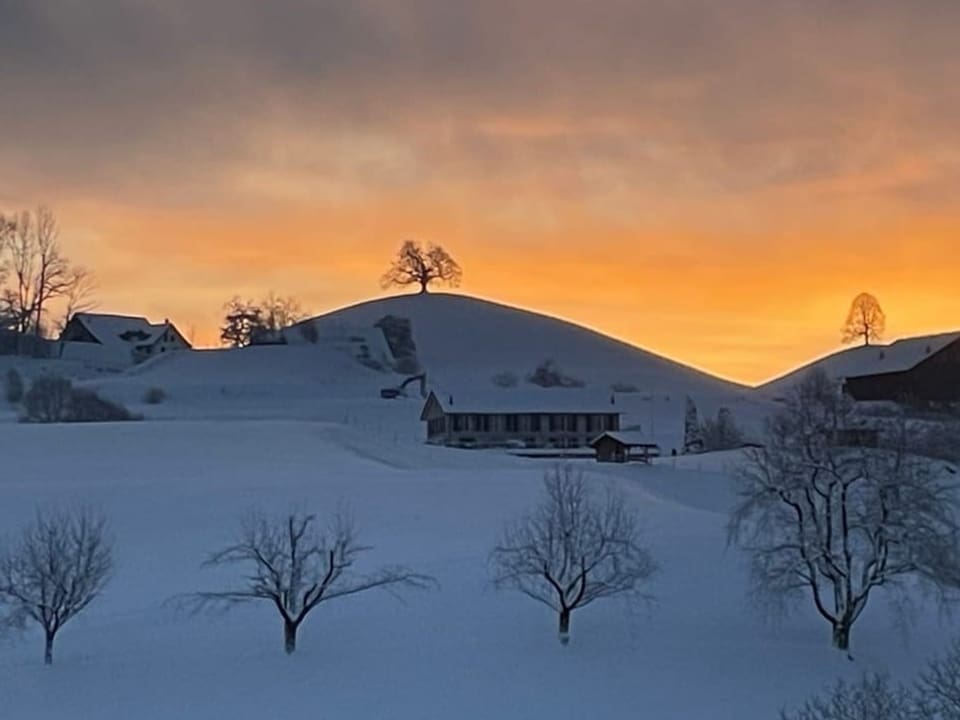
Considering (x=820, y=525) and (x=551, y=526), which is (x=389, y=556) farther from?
(x=820, y=525)

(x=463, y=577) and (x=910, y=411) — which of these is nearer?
(x=463, y=577)

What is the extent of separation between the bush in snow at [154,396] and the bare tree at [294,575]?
5832 centimetres

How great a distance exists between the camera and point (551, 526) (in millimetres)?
33438

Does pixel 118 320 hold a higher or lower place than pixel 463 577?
higher

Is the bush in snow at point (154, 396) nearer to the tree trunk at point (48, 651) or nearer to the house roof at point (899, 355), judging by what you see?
the house roof at point (899, 355)

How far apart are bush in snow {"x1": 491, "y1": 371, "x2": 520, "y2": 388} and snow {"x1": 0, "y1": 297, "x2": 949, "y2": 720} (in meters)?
53.5

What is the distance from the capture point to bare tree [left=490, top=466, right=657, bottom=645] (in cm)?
3266

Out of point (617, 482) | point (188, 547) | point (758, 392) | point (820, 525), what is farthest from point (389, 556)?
point (758, 392)

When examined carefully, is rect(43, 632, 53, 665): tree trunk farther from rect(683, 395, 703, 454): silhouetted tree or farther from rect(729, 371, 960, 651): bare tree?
rect(683, 395, 703, 454): silhouetted tree

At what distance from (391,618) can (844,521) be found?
36.8 ft

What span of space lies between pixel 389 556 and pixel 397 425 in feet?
171

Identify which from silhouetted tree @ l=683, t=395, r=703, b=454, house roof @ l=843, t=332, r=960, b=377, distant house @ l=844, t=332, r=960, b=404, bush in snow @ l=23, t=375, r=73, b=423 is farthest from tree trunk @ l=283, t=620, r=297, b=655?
house roof @ l=843, t=332, r=960, b=377

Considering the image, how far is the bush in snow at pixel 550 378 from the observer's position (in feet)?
399

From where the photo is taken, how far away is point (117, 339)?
127 metres
